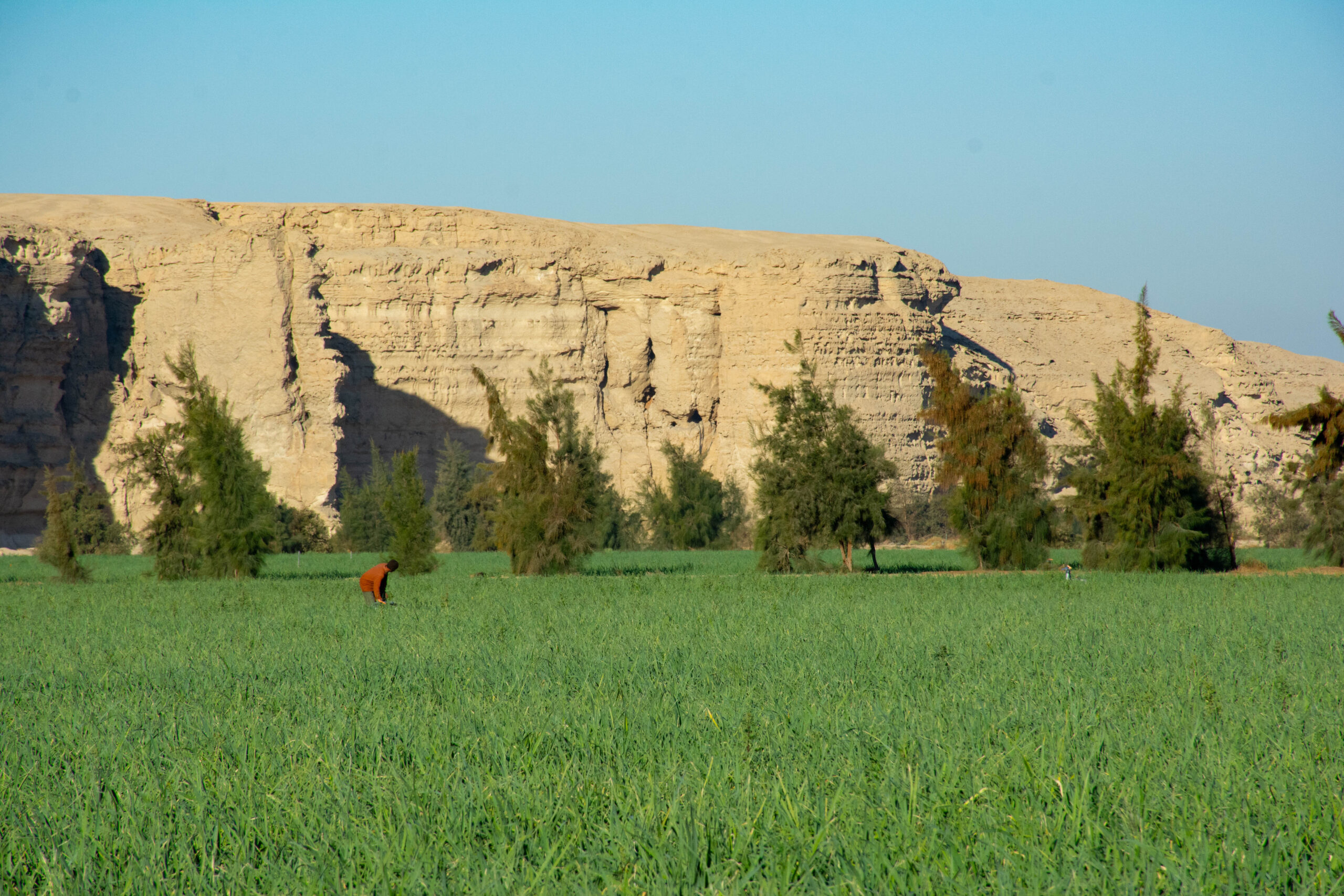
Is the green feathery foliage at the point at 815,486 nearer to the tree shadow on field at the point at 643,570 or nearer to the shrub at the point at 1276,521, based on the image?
the tree shadow on field at the point at 643,570

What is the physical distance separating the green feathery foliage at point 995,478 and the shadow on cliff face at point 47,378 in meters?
43.0

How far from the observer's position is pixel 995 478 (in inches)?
1108

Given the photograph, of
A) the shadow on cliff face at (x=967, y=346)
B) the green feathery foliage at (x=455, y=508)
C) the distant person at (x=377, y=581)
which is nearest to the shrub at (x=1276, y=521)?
the shadow on cliff face at (x=967, y=346)

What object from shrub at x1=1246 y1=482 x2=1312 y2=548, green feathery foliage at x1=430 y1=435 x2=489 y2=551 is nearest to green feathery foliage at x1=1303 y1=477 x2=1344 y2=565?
shrub at x1=1246 y1=482 x2=1312 y2=548

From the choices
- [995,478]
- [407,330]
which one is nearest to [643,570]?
[995,478]

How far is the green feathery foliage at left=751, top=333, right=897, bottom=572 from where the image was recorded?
2672 cm

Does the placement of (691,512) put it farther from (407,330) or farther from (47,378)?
(47,378)

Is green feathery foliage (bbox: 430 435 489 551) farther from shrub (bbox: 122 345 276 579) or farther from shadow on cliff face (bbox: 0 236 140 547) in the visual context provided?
shrub (bbox: 122 345 276 579)

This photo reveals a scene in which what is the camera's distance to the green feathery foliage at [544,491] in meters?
27.0

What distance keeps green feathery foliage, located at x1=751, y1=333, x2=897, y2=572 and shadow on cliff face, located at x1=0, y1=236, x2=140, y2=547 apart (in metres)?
39.6

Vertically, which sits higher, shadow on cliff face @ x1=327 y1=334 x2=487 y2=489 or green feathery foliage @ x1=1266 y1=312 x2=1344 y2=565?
shadow on cliff face @ x1=327 y1=334 x2=487 y2=489

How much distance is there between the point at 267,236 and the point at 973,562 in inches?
1680

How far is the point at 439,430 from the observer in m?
60.1

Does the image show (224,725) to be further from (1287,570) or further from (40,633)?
(1287,570)
